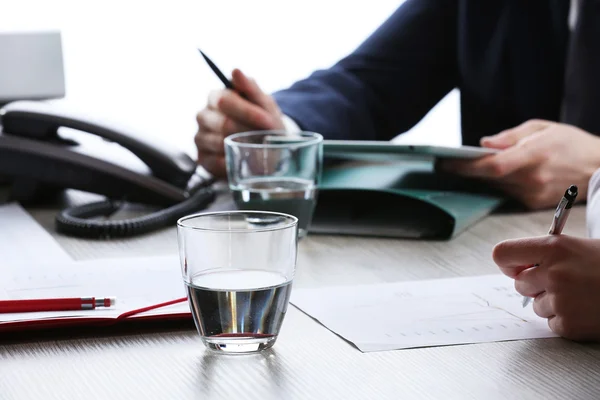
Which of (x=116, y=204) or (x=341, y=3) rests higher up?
(x=341, y=3)

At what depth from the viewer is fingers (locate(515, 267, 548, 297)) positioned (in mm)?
650

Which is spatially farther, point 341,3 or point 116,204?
point 341,3

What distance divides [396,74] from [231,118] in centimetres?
46

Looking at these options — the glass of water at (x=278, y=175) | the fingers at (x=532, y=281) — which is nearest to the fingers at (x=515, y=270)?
the fingers at (x=532, y=281)

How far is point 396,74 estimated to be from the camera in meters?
1.55

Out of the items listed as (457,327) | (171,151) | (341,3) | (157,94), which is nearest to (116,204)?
(171,151)

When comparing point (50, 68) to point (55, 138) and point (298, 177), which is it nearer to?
point (55, 138)

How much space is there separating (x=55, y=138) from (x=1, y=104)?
0.53 m

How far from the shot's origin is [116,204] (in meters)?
1.09

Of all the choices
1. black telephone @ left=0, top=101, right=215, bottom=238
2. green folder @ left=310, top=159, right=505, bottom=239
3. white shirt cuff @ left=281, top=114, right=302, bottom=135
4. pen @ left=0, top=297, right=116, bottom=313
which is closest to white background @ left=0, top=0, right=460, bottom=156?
white shirt cuff @ left=281, top=114, right=302, bottom=135

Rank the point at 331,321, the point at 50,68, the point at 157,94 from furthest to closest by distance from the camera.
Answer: the point at 157,94 → the point at 50,68 → the point at 331,321

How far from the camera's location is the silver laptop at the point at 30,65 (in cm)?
154

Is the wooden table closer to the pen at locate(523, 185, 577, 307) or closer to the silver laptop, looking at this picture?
the pen at locate(523, 185, 577, 307)

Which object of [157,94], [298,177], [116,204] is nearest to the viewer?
[298,177]
